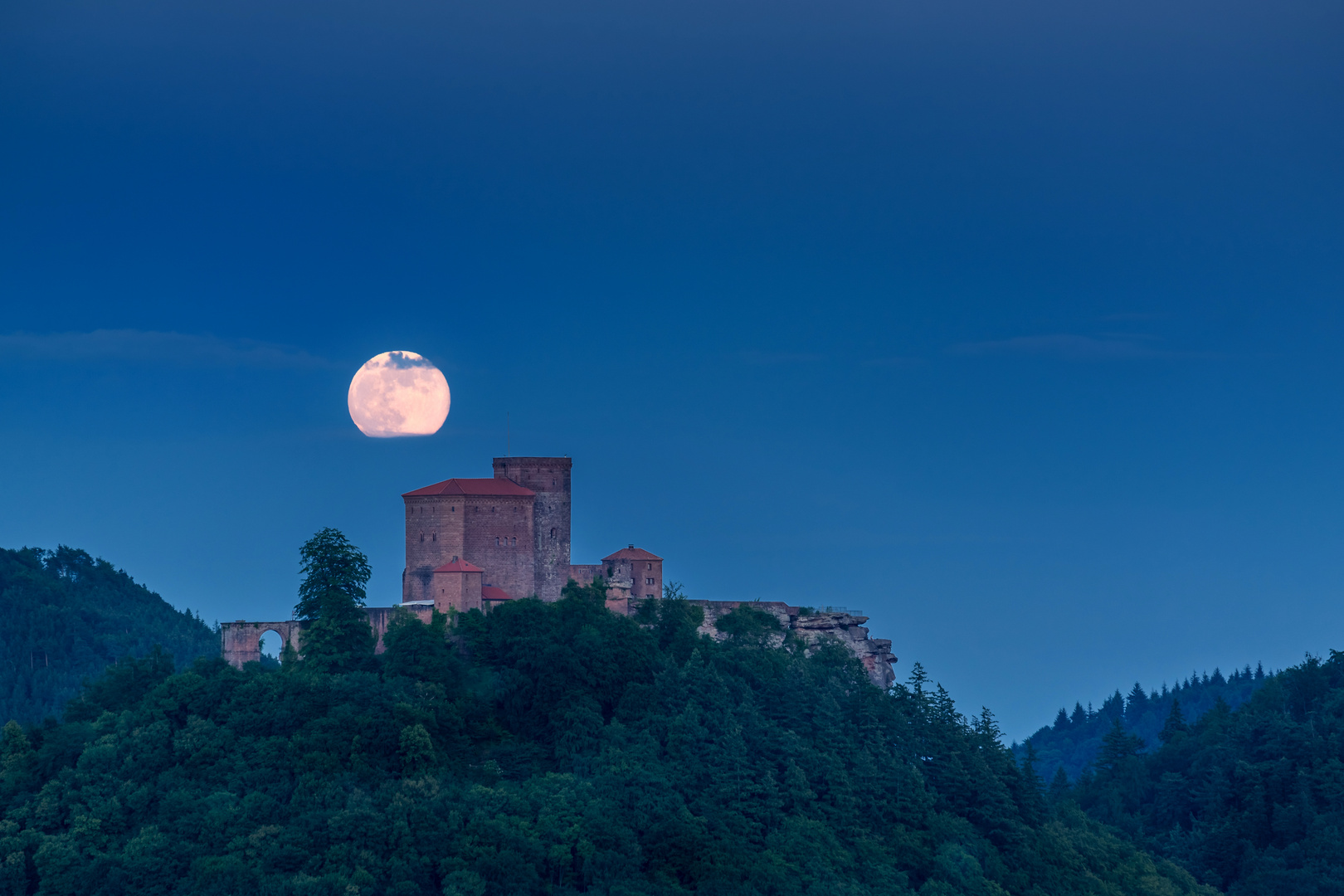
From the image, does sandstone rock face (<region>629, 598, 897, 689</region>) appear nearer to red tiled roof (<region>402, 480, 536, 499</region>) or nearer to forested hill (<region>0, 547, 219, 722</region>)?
red tiled roof (<region>402, 480, 536, 499</region>)

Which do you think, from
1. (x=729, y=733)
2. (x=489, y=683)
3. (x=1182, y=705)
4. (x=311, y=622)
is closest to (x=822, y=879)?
(x=729, y=733)

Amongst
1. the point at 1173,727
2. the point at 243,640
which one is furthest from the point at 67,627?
the point at 1173,727

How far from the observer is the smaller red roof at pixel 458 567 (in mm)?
63094

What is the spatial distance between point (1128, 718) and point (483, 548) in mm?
148061

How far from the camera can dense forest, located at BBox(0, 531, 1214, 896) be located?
5353cm

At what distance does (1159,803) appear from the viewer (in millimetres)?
93812

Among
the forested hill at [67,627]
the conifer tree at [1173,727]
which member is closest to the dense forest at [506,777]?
the conifer tree at [1173,727]

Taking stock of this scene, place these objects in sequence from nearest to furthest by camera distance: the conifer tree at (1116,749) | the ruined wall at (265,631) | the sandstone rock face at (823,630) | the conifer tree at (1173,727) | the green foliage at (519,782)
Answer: the green foliage at (519,782) → the ruined wall at (265,631) → the sandstone rock face at (823,630) → the conifer tree at (1116,749) → the conifer tree at (1173,727)

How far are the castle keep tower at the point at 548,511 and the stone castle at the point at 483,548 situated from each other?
39mm

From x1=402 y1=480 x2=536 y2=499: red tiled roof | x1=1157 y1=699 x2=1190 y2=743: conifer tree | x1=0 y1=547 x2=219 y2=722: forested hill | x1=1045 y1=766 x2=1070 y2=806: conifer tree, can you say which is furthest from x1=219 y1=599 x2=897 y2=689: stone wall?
x1=0 y1=547 x2=219 y2=722: forested hill

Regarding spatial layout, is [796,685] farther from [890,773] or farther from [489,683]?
[489,683]

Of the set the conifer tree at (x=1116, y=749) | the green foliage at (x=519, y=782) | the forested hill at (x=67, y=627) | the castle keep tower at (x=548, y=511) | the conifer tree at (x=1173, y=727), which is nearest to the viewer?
the green foliage at (x=519, y=782)

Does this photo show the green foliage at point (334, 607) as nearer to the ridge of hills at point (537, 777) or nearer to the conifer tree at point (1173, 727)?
the ridge of hills at point (537, 777)

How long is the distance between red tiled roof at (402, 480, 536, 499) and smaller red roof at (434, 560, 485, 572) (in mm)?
3151
